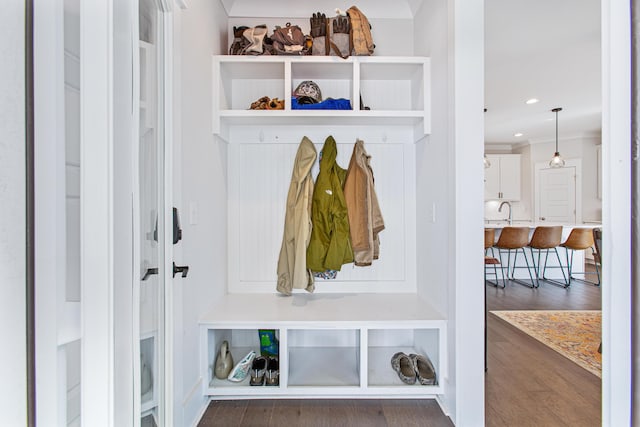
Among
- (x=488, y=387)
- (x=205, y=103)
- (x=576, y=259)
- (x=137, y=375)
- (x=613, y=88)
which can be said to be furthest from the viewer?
(x=576, y=259)

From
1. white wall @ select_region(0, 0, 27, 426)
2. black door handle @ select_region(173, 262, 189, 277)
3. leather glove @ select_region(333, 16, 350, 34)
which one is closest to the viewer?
white wall @ select_region(0, 0, 27, 426)

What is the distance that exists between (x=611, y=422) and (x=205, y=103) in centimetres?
192

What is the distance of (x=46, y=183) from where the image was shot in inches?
18.3

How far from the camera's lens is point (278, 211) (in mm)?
2256

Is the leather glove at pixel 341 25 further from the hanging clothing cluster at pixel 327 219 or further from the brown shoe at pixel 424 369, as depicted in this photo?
the brown shoe at pixel 424 369

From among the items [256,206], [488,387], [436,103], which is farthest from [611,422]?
[256,206]

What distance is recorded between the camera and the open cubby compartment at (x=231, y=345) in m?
1.73

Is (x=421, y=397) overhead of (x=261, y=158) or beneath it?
beneath

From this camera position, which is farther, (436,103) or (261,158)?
(261,158)

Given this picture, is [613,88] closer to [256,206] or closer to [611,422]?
[611,422]

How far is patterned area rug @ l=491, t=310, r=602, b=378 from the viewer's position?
2.26 m

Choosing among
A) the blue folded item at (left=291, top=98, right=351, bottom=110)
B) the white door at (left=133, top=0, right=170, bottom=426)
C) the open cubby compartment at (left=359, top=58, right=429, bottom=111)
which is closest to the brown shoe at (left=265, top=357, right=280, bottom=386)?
the white door at (left=133, top=0, right=170, bottom=426)

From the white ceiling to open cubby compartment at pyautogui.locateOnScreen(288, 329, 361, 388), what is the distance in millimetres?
2612

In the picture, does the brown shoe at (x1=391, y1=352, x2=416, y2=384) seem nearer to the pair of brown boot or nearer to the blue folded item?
the blue folded item
